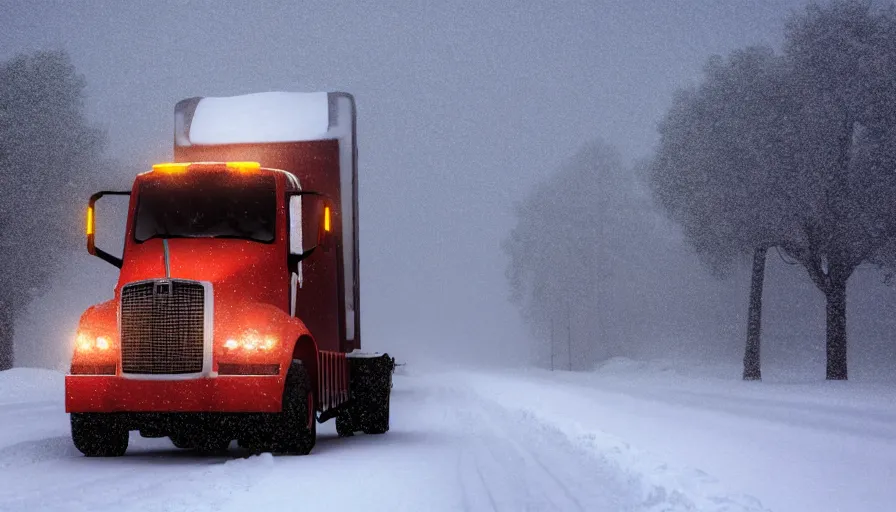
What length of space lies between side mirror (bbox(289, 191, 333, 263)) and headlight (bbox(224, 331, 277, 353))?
4.15 feet

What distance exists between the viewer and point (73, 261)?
39031 mm

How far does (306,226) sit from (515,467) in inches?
149

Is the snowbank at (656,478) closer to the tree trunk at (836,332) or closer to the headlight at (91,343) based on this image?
the headlight at (91,343)

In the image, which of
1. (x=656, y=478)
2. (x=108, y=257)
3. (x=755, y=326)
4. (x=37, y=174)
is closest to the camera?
(x=656, y=478)

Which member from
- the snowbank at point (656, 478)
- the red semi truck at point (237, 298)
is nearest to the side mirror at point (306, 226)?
the red semi truck at point (237, 298)

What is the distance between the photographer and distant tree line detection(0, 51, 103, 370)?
3322 centimetres

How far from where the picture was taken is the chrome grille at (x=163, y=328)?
9375mm

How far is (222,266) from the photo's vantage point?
10.1 metres

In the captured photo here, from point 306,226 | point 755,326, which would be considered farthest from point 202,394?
point 755,326

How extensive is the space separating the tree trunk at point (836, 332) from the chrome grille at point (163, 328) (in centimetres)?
2384

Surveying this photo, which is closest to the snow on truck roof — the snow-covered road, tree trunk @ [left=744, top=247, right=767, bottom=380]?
the snow-covered road

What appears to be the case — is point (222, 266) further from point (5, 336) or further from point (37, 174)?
A: point (5, 336)

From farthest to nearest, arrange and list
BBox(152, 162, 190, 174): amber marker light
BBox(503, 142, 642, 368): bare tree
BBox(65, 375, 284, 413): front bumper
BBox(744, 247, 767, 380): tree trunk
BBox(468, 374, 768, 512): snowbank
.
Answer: BBox(503, 142, 642, 368): bare tree < BBox(744, 247, 767, 380): tree trunk < BBox(152, 162, 190, 174): amber marker light < BBox(65, 375, 284, 413): front bumper < BBox(468, 374, 768, 512): snowbank

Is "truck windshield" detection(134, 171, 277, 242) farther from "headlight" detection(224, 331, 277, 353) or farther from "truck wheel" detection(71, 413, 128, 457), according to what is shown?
"truck wheel" detection(71, 413, 128, 457)
